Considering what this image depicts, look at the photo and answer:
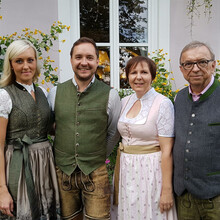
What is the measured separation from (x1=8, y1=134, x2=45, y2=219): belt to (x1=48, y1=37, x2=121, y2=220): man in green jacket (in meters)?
0.24

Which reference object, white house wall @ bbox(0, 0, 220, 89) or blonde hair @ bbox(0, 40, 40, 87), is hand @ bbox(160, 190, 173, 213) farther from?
white house wall @ bbox(0, 0, 220, 89)

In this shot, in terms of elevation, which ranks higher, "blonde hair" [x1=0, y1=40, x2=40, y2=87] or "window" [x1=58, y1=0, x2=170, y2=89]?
"window" [x1=58, y1=0, x2=170, y2=89]

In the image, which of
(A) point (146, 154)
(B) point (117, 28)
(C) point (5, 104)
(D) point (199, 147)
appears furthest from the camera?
(B) point (117, 28)

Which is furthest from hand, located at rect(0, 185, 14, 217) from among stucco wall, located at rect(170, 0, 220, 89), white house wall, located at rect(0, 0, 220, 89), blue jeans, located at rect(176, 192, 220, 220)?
stucco wall, located at rect(170, 0, 220, 89)

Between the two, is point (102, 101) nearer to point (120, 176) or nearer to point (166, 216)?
point (120, 176)

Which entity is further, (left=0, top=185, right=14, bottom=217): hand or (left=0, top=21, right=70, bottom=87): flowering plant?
(left=0, top=21, right=70, bottom=87): flowering plant

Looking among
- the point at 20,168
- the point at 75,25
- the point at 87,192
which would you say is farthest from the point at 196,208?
the point at 75,25

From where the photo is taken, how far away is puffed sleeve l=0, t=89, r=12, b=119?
1.56m

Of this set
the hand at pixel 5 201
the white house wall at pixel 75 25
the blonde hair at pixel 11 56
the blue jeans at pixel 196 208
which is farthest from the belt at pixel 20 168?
the white house wall at pixel 75 25

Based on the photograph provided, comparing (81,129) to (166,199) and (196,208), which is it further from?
(196,208)

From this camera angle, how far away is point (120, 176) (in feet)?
5.94

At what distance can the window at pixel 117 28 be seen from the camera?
3211 millimetres

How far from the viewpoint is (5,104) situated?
5.16 ft

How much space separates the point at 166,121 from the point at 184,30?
2.07 m
